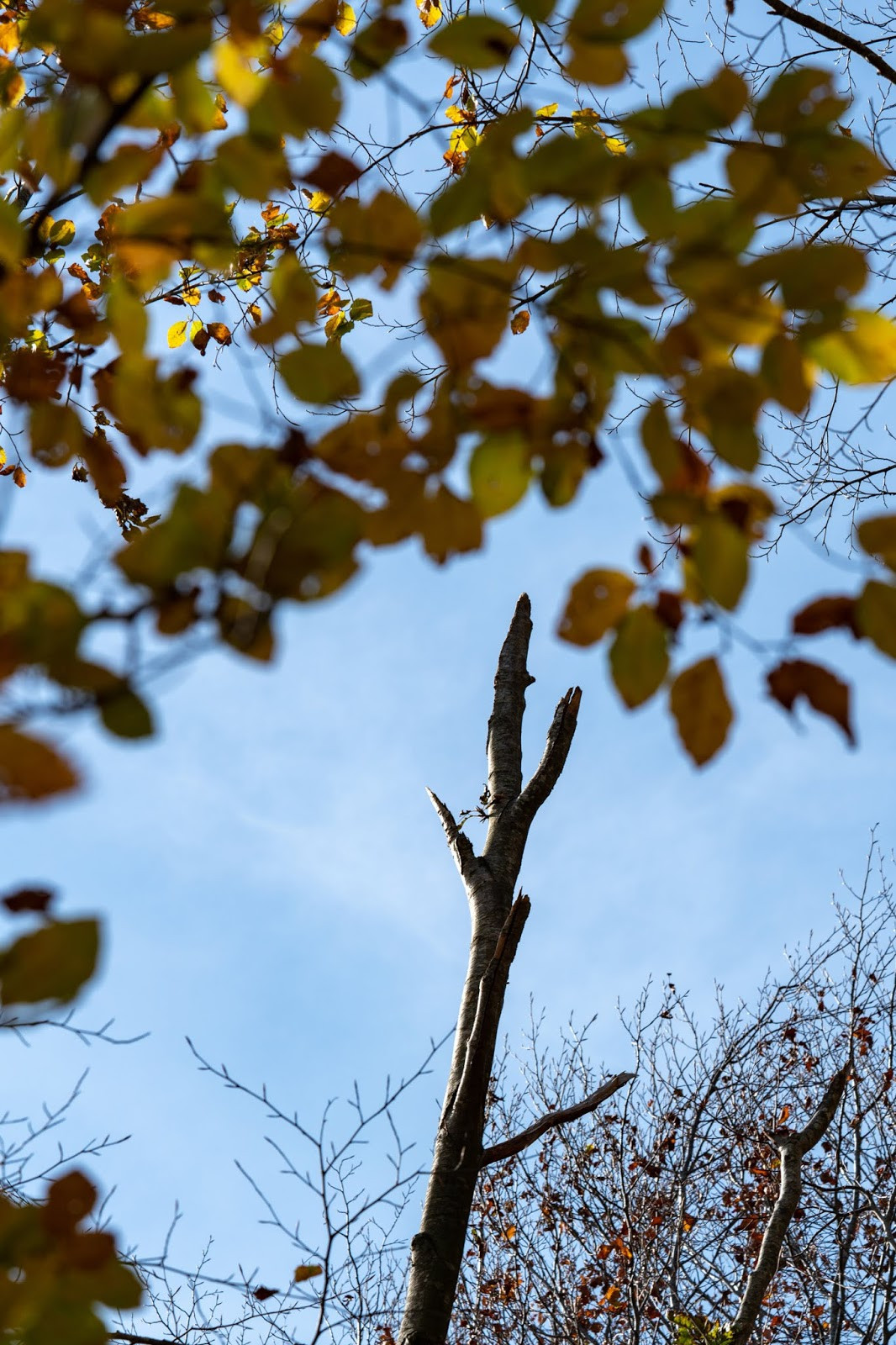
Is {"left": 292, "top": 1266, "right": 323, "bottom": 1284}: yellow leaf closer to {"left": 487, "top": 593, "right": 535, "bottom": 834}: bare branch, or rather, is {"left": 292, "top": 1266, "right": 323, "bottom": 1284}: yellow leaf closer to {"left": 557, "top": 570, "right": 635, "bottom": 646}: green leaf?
{"left": 487, "top": 593, "right": 535, "bottom": 834}: bare branch

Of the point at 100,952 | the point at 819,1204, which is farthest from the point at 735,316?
the point at 819,1204

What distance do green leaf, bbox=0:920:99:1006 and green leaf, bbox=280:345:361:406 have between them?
489 mm

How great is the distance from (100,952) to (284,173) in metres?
0.76

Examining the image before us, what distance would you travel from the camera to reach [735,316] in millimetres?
899

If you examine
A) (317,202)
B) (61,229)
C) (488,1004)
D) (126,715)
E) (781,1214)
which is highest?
(317,202)

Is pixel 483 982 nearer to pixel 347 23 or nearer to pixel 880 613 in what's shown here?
pixel 880 613

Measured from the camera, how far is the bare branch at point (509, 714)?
3.42 meters

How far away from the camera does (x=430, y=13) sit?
3.88m

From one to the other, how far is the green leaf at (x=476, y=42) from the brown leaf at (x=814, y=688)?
2.11 feet

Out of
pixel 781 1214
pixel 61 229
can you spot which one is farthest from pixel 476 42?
→ pixel 781 1214

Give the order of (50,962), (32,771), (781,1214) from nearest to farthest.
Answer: (32,771), (50,962), (781,1214)

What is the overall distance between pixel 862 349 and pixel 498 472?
1.15 ft

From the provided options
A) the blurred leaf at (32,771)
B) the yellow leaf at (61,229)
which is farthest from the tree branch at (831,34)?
the blurred leaf at (32,771)

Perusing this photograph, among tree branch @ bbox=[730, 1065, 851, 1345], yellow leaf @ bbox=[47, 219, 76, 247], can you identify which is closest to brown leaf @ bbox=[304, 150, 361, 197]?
yellow leaf @ bbox=[47, 219, 76, 247]
